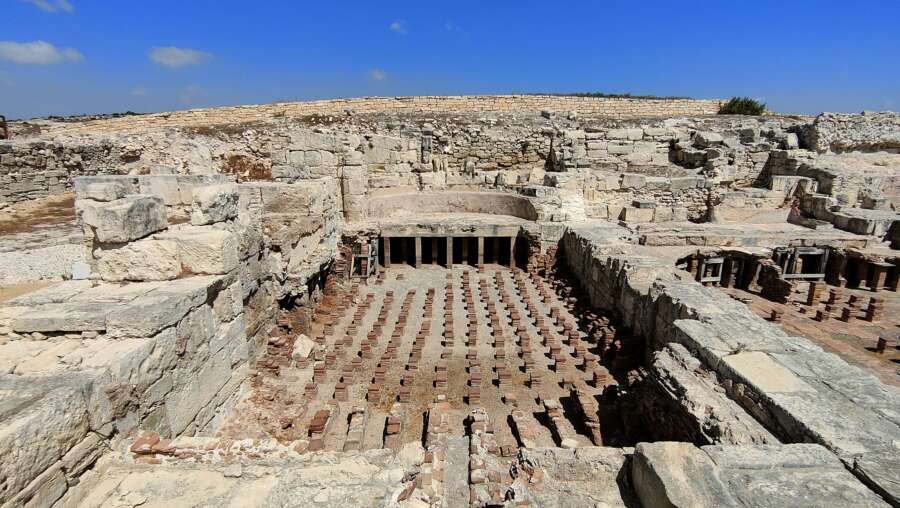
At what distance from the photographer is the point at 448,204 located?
17344mm

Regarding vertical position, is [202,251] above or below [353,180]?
below

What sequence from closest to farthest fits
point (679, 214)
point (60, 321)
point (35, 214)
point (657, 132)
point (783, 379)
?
point (60, 321) < point (783, 379) < point (35, 214) < point (679, 214) < point (657, 132)

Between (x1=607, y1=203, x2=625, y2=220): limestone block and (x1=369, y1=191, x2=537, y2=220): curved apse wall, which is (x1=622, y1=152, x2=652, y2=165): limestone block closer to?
(x1=607, y1=203, x2=625, y2=220): limestone block

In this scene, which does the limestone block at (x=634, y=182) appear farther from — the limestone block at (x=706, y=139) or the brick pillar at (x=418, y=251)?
the brick pillar at (x=418, y=251)

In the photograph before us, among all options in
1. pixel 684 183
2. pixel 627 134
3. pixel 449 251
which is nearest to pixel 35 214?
pixel 449 251

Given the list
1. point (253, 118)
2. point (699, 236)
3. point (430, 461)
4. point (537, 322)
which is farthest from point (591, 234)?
point (253, 118)

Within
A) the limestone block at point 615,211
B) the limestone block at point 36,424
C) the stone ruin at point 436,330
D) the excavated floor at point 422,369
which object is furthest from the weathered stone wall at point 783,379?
the limestone block at point 615,211

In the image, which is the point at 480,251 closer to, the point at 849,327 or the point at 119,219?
the point at 849,327

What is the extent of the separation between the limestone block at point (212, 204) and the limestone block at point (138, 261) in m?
0.84

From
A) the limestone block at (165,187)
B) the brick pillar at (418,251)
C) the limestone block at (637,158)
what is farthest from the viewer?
the limestone block at (637,158)

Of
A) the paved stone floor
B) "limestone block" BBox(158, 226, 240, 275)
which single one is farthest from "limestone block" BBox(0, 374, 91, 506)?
the paved stone floor

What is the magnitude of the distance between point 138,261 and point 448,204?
12.8 m

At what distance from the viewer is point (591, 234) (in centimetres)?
1276

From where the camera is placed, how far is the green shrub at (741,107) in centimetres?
2886
